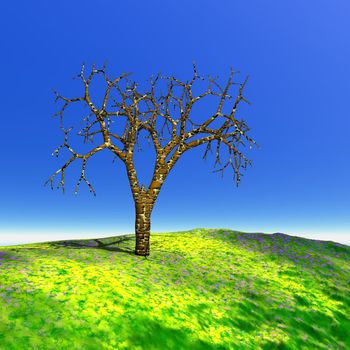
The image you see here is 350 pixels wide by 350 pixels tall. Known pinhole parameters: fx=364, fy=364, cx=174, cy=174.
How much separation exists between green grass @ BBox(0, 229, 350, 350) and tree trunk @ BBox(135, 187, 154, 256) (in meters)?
1.09

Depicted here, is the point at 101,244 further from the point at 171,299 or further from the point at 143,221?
the point at 171,299

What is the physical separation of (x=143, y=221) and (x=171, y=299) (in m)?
8.53

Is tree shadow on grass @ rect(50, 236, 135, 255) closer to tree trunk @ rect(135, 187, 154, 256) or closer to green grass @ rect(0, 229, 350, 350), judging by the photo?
green grass @ rect(0, 229, 350, 350)

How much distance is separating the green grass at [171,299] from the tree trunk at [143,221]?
1094 millimetres

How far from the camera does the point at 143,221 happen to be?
26.2 m

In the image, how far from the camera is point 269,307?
70.0 ft

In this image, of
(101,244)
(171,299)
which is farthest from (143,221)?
(171,299)

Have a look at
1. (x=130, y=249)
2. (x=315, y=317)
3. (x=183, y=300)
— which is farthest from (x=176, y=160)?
(x=315, y=317)

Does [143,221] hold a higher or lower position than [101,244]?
higher

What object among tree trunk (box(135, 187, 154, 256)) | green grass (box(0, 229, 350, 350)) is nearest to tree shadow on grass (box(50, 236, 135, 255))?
green grass (box(0, 229, 350, 350))

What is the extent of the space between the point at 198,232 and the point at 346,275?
51.4ft

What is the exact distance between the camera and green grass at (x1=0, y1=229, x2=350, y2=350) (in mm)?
13836

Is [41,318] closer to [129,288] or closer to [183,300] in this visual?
[129,288]

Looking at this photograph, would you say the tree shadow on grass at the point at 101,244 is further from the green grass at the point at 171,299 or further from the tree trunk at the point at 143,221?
the tree trunk at the point at 143,221
